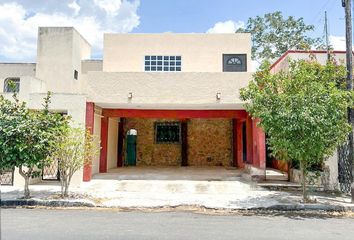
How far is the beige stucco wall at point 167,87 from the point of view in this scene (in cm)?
A: 1478

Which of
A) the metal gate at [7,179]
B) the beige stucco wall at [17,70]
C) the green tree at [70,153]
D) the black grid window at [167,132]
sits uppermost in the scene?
the beige stucco wall at [17,70]

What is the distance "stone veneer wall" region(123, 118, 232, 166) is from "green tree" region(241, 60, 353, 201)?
1191 centimetres

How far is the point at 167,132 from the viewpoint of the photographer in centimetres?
2303

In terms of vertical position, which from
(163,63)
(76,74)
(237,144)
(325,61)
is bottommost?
(237,144)

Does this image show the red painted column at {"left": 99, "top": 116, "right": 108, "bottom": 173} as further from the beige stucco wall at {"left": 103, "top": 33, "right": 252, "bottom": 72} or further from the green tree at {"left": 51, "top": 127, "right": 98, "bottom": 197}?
the green tree at {"left": 51, "top": 127, "right": 98, "bottom": 197}

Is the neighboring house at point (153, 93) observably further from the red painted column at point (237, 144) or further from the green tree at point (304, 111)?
the green tree at point (304, 111)

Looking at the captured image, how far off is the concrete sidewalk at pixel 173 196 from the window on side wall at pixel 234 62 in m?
7.84

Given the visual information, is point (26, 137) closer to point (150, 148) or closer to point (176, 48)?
point (176, 48)

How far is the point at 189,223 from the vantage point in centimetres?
811

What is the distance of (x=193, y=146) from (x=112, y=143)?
581 centimetres

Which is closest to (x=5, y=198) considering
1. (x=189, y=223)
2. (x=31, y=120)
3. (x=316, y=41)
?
(x=31, y=120)

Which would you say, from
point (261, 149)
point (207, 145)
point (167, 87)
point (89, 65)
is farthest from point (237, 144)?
point (89, 65)

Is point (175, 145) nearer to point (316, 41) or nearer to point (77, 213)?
point (77, 213)

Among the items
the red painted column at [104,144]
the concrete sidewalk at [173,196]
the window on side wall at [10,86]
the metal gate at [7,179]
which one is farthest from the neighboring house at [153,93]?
the concrete sidewalk at [173,196]
